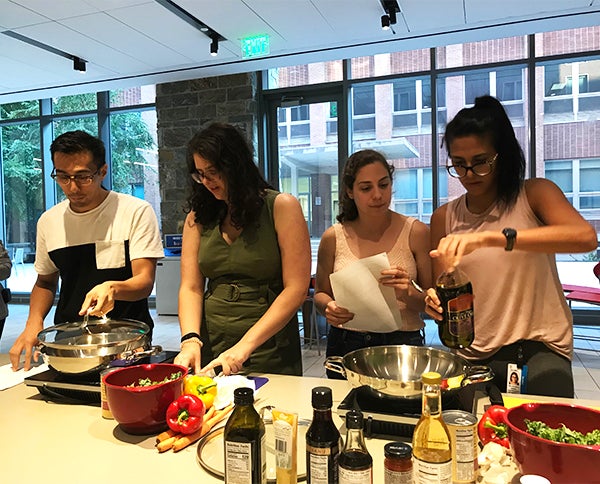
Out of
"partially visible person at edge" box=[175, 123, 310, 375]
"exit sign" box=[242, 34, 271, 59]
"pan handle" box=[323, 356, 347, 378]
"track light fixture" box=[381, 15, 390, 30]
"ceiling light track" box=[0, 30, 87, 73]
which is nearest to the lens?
"pan handle" box=[323, 356, 347, 378]

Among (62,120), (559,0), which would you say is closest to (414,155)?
(559,0)

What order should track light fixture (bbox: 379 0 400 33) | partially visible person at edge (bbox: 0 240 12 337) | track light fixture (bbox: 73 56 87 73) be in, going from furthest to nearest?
track light fixture (bbox: 73 56 87 73) → track light fixture (bbox: 379 0 400 33) → partially visible person at edge (bbox: 0 240 12 337)

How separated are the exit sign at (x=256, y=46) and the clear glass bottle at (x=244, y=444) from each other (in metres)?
4.12

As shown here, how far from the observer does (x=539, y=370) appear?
1426 mm

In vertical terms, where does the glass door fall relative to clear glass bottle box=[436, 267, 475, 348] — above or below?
above

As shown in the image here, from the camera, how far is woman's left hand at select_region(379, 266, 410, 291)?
1682 millimetres

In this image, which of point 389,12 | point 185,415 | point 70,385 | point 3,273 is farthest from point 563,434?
point 389,12

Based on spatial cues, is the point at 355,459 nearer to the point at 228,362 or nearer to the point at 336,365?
the point at 336,365

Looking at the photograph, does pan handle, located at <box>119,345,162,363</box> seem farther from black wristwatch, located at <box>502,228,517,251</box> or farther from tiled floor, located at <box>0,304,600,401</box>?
tiled floor, located at <box>0,304,600,401</box>

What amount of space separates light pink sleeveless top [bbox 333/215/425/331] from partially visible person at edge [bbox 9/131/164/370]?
69cm

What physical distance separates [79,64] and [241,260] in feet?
14.2

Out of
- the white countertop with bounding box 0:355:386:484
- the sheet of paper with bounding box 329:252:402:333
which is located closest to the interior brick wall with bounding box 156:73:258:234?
the sheet of paper with bounding box 329:252:402:333

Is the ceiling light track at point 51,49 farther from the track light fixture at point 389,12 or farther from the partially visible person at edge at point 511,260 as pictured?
the partially visible person at edge at point 511,260

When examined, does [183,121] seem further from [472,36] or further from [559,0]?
[559,0]
